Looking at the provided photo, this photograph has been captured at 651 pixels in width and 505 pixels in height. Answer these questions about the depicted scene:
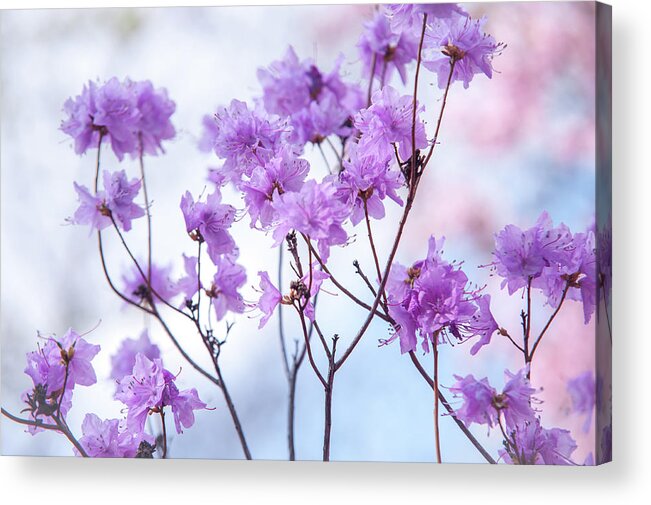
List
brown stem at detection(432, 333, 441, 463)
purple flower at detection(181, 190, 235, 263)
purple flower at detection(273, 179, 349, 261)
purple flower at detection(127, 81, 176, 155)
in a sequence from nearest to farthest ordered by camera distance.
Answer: purple flower at detection(273, 179, 349, 261) < brown stem at detection(432, 333, 441, 463) < purple flower at detection(181, 190, 235, 263) < purple flower at detection(127, 81, 176, 155)

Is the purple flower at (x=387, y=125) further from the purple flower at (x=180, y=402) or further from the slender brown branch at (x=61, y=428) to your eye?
the slender brown branch at (x=61, y=428)

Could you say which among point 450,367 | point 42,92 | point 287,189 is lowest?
point 450,367

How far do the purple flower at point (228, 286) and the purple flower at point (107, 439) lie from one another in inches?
11.7

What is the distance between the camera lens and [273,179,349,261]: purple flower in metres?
1.67

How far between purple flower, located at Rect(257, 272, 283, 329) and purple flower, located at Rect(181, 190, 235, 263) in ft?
0.37

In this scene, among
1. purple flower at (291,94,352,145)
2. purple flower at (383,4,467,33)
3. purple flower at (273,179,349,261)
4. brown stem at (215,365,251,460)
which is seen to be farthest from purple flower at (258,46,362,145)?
brown stem at (215,365,251,460)

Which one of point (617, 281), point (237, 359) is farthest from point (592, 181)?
point (237, 359)

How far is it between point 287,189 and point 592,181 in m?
0.56

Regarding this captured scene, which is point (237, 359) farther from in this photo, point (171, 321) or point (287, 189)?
point (287, 189)

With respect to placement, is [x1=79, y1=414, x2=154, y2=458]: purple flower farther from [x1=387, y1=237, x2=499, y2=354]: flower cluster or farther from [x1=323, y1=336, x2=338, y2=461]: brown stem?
[x1=387, y1=237, x2=499, y2=354]: flower cluster

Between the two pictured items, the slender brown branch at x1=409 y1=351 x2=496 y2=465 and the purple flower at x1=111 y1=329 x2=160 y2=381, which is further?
the purple flower at x1=111 y1=329 x2=160 y2=381

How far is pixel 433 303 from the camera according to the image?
172 cm

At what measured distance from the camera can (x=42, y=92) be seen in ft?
6.84

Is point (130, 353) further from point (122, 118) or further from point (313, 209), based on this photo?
point (313, 209)
